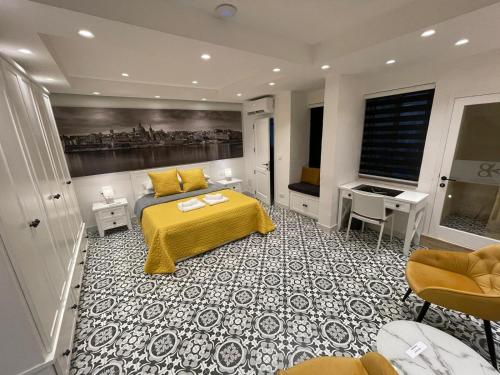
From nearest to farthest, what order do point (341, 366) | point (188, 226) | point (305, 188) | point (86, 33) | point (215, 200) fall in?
point (341, 366) → point (86, 33) → point (188, 226) → point (215, 200) → point (305, 188)

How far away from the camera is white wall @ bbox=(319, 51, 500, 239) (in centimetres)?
224

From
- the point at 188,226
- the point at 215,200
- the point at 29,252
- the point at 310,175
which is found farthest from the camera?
the point at 310,175

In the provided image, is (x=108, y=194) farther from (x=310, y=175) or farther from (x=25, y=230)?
(x=310, y=175)

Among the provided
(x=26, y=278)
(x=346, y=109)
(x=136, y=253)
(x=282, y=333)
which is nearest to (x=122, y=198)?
(x=136, y=253)

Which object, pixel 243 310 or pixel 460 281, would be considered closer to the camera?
pixel 460 281

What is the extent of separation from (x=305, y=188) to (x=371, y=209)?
128cm

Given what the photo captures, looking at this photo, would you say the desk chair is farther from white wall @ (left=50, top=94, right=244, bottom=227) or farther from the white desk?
white wall @ (left=50, top=94, right=244, bottom=227)

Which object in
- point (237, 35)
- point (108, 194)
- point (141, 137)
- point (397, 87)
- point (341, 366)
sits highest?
point (237, 35)

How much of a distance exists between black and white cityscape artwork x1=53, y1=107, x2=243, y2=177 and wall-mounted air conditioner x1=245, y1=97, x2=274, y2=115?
46 cm

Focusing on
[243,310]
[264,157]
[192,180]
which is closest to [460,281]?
[243,310]

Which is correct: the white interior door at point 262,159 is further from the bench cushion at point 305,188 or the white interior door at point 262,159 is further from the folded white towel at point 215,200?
the folded white towel at point 215,200

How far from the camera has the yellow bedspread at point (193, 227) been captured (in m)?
2.45

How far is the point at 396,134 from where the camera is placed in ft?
9.77

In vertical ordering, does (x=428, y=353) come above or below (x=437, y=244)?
above
